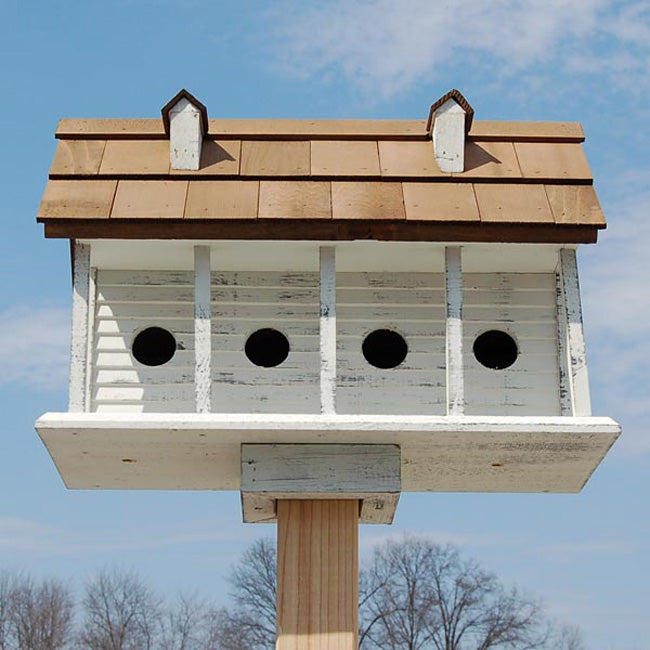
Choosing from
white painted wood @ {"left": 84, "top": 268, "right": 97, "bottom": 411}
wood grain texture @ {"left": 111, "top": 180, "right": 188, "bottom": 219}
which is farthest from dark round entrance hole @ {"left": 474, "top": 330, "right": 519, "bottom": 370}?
white painted wood @ {"left": 84, "top": 268, "right": 97, "bottom": 411}

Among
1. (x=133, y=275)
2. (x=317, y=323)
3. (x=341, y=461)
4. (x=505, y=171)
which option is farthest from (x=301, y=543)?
(x=505, y=171)

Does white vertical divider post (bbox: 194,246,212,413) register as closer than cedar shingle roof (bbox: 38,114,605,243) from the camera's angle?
Yes

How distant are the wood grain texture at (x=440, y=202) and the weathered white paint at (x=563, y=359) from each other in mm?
744

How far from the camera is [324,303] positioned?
8523 mm

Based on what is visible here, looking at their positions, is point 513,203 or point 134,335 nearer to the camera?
point 513,203

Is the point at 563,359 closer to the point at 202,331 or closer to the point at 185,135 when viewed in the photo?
the point at 202,331

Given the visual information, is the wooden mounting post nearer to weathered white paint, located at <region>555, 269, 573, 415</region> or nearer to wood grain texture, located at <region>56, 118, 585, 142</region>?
weathered white paint, located at <region>555, 269, 573, 415</region>

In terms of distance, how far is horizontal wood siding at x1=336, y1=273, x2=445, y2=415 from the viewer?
8.85 meters

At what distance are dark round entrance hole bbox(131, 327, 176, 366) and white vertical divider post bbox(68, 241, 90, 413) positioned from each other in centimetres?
52

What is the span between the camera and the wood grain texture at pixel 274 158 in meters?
8.78

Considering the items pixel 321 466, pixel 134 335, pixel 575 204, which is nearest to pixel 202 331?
pixel 134 335

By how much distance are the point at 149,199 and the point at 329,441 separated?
179 cm

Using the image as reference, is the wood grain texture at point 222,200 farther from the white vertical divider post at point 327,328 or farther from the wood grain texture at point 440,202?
the wood grain texture at point 440,202

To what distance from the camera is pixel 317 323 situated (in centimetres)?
898
